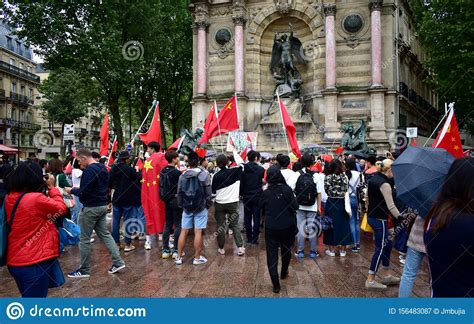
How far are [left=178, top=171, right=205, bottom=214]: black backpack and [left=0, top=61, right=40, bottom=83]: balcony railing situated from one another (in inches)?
1896

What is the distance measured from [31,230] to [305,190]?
4.70 metres

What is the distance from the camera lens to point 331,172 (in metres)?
7.51

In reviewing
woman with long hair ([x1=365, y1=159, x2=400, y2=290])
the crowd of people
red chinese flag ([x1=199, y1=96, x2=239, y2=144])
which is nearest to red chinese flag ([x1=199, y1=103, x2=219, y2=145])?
red chinese flag ([x1=199, y1=96, x2=239, y2=144])

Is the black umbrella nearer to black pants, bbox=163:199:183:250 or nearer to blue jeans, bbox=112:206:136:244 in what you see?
black pants, bbox=163:199:183:250

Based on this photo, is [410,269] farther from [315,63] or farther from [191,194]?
[315,63]

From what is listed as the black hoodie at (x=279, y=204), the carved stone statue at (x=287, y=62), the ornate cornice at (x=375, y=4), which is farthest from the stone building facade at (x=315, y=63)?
the black hoodie at (x=279, y=204)

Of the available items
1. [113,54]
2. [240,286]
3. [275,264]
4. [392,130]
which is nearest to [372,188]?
[275,264]

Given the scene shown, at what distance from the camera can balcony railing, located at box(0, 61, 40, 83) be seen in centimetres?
4853

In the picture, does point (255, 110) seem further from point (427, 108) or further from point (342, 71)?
point (427, 108)

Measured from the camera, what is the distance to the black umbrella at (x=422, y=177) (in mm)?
3736

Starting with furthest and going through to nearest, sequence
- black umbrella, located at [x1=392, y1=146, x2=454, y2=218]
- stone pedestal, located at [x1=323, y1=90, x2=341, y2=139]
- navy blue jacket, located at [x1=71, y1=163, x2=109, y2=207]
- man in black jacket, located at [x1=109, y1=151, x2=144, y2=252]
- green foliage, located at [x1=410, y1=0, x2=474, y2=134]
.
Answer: stone pedestal, located at [x1=323, y1=90, x2=341, y2=139] < green foliage, located at [x1=410, y1=0, x2=474, y2=134] < man in black jacket, located at [x1=109, y1=151, x2=144, y2=252] < navy blue jacket, located at [x1=71, y1=163, x2=109, y2=207] < black umbrella, located at [x1=392, y1=146, x2=454, y2=218]

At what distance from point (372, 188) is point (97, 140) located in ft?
246

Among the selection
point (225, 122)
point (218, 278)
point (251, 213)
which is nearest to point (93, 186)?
point (218, 278)

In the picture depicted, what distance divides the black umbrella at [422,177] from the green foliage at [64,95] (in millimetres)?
24791
